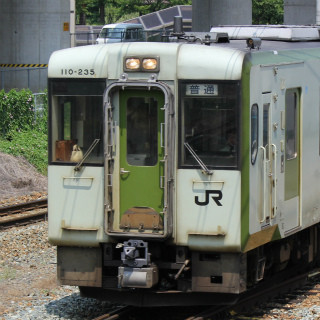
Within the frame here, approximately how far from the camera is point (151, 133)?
9.58m

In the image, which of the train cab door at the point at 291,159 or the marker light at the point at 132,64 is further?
the train cab door at the point at 291,159

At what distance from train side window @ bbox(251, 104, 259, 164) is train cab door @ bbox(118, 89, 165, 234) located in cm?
88

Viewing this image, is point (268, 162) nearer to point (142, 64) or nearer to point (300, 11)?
point (142, 64)

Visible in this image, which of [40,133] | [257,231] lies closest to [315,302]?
[257,231]

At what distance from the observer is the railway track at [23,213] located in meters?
16.2

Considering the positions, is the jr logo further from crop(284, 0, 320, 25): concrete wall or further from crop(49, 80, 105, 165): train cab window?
crop(284, 0, 320, 25): concrete wall

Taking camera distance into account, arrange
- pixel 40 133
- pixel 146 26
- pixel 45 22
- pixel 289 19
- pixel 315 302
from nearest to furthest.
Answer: pixel 315 302 → pixel 40 133 → pixel 45 22 → pixel 289 19 → pixel 146 26

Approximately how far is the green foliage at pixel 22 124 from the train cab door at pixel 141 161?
1354 centimetres

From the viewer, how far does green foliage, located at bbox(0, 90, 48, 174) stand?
76.9ft

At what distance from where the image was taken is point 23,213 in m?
17.4

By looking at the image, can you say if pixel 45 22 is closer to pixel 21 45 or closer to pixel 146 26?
pixel 21 45

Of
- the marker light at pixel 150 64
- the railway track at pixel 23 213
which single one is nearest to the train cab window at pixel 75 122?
the marker light at pixel 150 64

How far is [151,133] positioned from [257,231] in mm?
1423

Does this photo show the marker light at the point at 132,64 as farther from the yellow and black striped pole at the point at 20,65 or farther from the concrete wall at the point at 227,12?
the concrete wall at the point at 227,12
